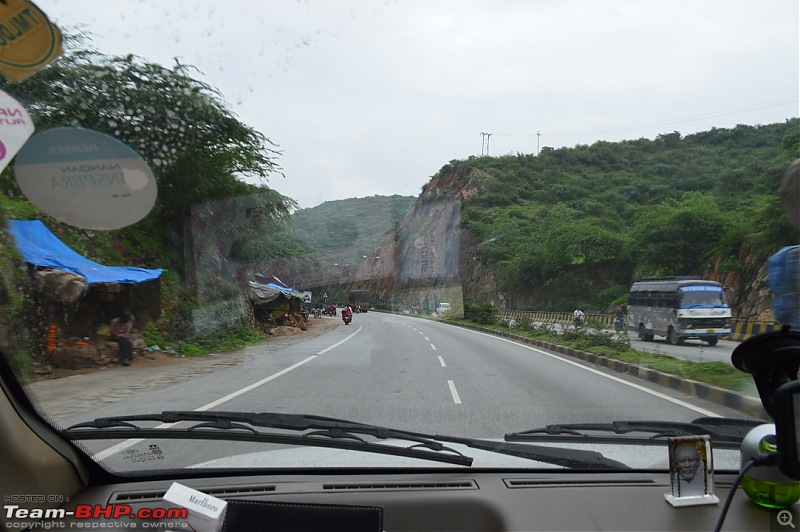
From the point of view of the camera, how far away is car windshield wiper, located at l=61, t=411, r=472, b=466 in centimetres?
296

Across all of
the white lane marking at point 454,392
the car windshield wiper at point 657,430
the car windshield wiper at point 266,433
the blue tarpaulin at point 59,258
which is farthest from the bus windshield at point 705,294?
the blue tarpaulin at point 59,258

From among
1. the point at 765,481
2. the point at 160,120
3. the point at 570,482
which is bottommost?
the point at 570,482

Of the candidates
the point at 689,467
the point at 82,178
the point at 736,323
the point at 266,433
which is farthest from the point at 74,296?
the point at 736,323

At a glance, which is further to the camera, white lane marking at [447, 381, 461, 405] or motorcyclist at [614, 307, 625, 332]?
white lane marking at [447, 381, 461, 405]

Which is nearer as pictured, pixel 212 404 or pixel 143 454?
pixel 143 454

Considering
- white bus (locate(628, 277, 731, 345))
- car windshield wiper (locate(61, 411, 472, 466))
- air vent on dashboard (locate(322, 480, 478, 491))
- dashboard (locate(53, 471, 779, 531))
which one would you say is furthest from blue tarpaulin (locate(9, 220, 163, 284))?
white bus (locate(628, 277, 731, 345))

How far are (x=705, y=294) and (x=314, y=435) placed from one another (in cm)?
311

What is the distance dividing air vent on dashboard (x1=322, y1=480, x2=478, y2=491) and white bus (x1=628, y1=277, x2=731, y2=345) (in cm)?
237

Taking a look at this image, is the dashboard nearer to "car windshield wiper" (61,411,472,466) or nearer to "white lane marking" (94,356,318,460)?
"car windshield wiper" (61,411,472,466)

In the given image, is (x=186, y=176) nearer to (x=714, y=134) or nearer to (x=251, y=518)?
(x=251, y=518)

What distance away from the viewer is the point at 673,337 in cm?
519

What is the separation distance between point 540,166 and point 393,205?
1.85 meters

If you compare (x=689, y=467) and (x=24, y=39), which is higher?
(x=24, y=39)

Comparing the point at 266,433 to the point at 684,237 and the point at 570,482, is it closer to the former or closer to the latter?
the point at 570,482
